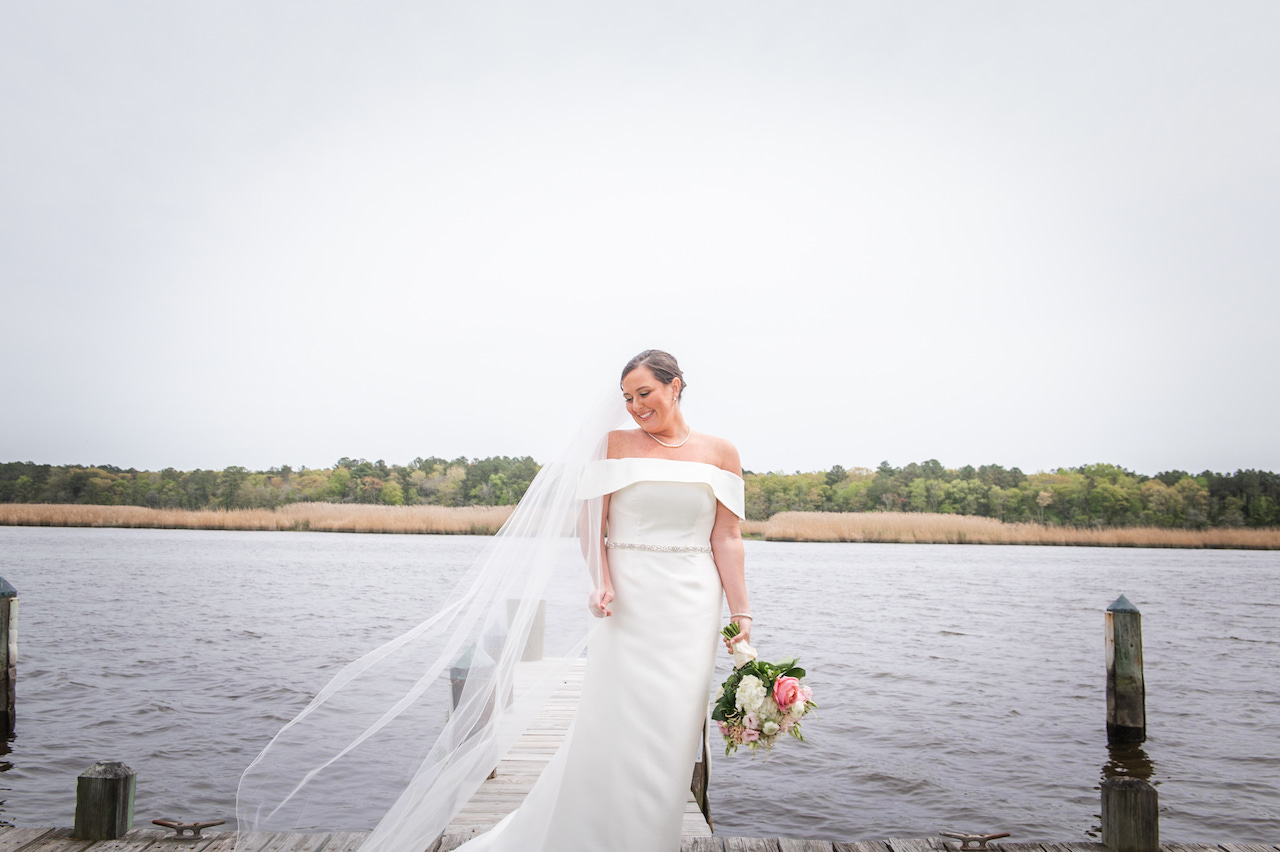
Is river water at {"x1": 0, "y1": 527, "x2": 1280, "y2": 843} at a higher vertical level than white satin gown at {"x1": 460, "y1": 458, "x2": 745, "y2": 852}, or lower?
lower

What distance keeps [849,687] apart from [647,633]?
387 inches

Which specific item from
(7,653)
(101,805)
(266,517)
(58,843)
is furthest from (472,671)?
(266,517)

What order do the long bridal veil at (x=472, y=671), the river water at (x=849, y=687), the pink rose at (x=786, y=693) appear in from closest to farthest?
the long bridal veil at (x=472, y=671) < the pink rose at (x=786, y=693) < the river water at (x=849, y=687)

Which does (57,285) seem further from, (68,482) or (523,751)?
(523,751)

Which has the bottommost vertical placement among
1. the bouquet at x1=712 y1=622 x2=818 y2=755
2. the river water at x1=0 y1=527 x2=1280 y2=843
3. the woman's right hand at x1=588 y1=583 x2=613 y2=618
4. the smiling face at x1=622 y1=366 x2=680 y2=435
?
the river water at x1=0 y1=527 x2=1280 y2=843

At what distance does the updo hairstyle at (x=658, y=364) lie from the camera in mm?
3074

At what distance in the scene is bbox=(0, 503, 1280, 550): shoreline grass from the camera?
36.9 meters

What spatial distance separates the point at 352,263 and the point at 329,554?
3984 centimetres

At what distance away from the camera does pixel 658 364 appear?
3.09m

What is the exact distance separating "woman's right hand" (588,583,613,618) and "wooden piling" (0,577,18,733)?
316 inches

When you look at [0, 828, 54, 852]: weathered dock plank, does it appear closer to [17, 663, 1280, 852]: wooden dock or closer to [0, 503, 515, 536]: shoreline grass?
[17, 663, 1280, 852]: wooden dock

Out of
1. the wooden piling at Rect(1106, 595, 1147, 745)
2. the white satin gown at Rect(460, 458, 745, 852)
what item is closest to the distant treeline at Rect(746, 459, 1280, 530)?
the wooden piling at Rect(1106, 595, 1147, 745)

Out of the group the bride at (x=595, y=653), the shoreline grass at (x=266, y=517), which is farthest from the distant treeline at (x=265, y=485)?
the bride at (x=595, y=653)

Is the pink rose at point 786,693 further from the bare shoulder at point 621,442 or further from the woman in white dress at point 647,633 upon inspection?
the bare shoulder at point 621,442
